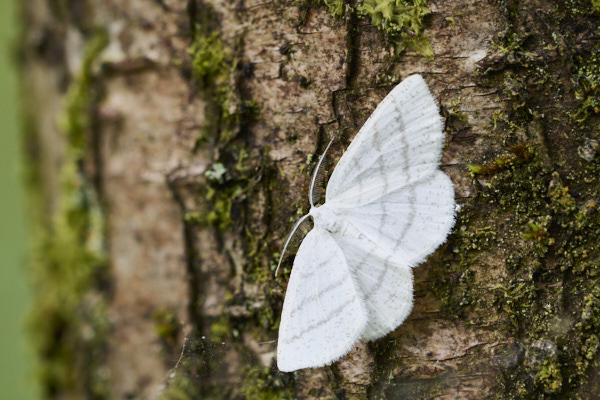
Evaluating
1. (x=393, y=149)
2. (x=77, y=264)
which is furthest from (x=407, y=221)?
(x=77, y=264)

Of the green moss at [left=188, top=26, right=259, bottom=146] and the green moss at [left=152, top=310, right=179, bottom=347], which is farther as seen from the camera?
the green moss at [left=152, top=310, right=179, bottom=347]

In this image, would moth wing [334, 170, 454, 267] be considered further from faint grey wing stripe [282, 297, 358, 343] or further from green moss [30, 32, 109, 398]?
green moss [30, 32, 109, 398]

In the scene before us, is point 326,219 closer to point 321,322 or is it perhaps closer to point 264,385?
point 321,322

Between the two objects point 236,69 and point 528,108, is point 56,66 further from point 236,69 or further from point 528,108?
point 528,108

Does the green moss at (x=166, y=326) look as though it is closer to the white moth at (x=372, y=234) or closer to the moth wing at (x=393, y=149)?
the white moth at (x=372, y=234)

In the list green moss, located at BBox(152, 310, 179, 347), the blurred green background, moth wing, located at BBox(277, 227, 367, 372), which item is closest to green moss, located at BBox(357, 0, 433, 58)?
moth wing, located at BBox(277, 227, 367, 372)

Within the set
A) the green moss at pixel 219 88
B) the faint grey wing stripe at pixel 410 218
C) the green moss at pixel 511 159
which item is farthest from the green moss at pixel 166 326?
the green moss at pixel 511 159
